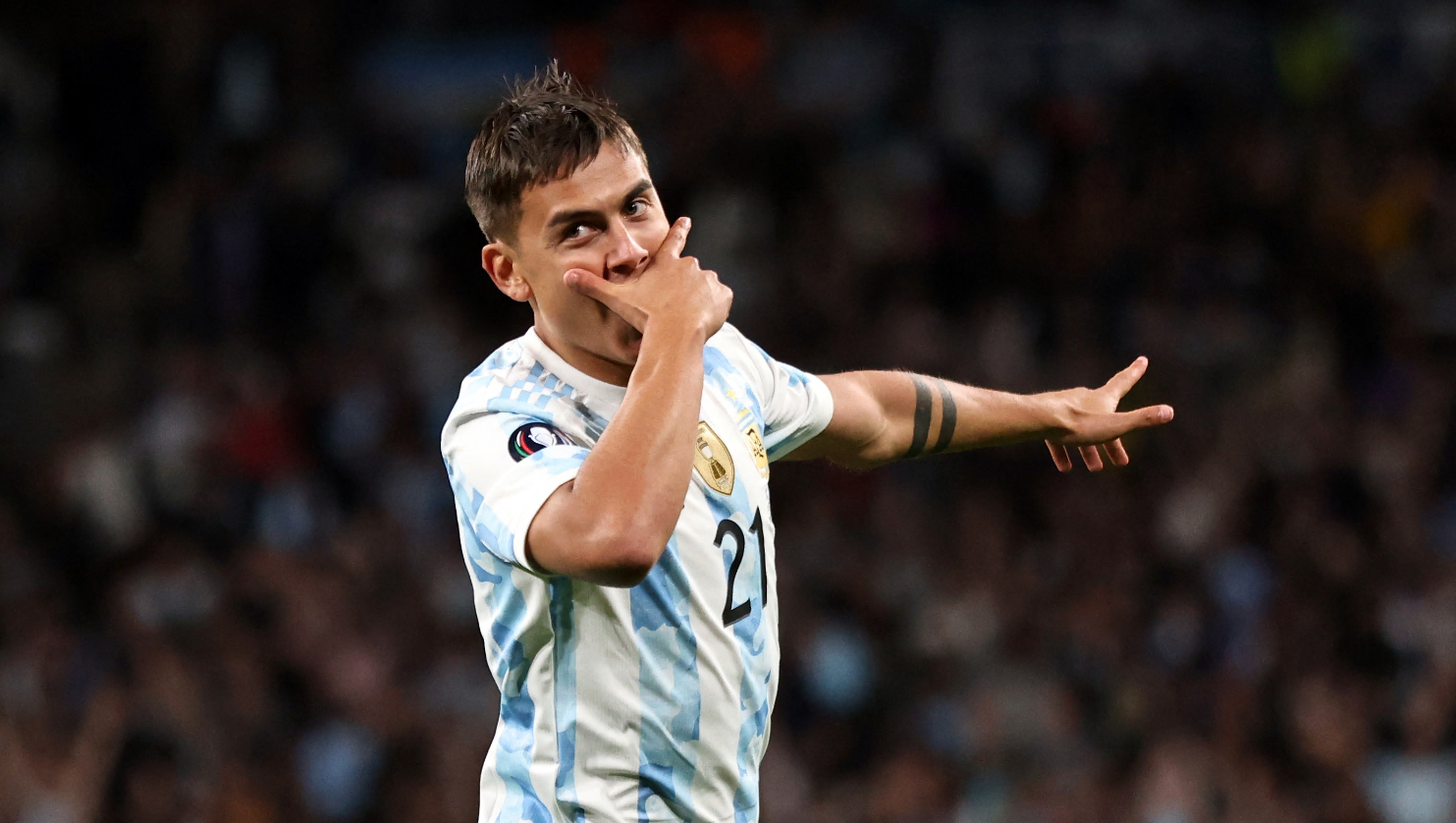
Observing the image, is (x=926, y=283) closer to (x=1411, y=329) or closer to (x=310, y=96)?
(x=1411, y=329)

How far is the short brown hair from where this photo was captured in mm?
3146

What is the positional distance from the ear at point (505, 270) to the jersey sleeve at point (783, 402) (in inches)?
19.1

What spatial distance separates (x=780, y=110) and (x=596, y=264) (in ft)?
27.1

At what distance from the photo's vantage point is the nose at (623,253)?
3.11 metres

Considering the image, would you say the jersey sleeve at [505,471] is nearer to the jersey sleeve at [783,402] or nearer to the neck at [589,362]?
the neck at [589,362]

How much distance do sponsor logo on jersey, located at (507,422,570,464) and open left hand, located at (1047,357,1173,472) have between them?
139 centimetres

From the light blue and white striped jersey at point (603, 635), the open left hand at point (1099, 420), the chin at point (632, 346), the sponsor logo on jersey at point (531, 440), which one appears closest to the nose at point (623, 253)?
the chin at point (632, 346)

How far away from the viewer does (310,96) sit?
11484mm

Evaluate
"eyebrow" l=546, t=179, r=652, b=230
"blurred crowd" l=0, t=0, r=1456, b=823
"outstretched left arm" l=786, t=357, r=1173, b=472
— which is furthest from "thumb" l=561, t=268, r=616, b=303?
"blurred crowd" l=0, t=0, r=1456, b=823

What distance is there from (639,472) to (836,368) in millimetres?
6956

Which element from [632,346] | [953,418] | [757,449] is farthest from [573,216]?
[953,418]

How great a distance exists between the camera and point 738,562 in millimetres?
3139

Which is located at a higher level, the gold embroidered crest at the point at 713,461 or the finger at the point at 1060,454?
the finger at the point at 1060,454

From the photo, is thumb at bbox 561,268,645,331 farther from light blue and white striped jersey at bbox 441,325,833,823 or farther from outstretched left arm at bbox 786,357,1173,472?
outstretched left arm at bbox 786,357,1173,472
